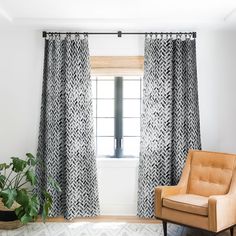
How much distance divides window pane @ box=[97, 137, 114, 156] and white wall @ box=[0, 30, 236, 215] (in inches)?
16.1

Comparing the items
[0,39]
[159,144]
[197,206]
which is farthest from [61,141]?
[197,206]

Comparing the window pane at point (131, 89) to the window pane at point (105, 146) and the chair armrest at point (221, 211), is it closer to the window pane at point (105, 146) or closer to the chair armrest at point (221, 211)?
the window pane at point (105, 146)

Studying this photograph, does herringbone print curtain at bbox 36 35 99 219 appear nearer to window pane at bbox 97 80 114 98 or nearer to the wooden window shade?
the wooden window shade

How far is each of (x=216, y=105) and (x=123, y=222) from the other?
6.18ft

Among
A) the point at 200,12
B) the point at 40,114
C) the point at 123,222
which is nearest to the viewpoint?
the point at 200,12

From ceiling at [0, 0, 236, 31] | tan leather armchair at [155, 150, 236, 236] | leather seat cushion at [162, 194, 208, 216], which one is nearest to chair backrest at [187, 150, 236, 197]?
tan leather armchair at [155, 150, 236, 236]

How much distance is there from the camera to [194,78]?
4078mm

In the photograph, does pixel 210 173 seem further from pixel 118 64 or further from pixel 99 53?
pixel 99 53

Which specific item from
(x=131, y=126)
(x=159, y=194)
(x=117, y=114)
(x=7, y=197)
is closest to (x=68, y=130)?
(x=117, y=114)

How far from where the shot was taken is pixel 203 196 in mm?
3529

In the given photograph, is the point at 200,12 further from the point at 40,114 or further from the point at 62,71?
the point at 40,114

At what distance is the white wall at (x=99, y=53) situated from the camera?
165 inches

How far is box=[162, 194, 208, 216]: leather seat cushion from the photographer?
3109 millimetres

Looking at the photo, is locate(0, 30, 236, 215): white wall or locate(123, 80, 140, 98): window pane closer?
locate(0, 30, 236, 215): white wall
